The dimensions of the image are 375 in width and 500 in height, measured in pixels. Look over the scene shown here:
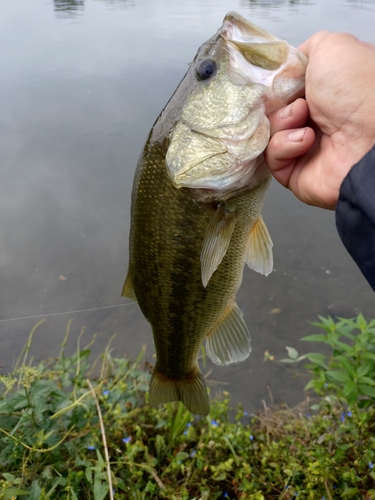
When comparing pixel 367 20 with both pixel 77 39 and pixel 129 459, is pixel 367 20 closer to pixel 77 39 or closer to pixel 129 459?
pixel 77 39

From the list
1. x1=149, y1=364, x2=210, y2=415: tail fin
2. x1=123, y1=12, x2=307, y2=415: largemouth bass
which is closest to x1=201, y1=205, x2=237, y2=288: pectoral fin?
x1=123, y1=12, x2=307, y2=415: largemouth bass

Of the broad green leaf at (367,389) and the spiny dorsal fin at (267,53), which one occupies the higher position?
the spiny dorsal fin at (267,53)

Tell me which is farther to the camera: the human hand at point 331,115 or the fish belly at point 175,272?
the fish belly at point 175,272

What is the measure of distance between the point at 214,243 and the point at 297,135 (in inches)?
17.6

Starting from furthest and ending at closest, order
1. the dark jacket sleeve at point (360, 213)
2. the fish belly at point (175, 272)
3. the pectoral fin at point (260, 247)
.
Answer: the pectoral fin at point (260, 247) → the fish belly at point (175, 272) → the dark jacket sleeve at point (360, 213)

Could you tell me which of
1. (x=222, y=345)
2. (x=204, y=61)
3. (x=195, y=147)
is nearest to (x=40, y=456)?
(x=222, y=345)

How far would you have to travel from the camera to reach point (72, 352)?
3.56 m

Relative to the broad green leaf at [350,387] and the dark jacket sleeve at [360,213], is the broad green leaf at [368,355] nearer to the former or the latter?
the broad green leaf at [350,387]

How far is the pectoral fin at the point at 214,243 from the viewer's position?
1.43 m

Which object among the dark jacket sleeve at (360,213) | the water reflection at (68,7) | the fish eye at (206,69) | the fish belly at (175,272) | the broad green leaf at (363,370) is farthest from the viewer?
the water reflection at (68,7)

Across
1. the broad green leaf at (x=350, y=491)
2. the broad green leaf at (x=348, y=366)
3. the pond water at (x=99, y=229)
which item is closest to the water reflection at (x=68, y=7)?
the pond water at (x=99, y=229)

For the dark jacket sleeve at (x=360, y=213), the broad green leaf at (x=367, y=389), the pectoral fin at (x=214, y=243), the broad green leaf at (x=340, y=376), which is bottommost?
the broad green leaf at (x=340, y=376)

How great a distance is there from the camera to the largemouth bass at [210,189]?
4.31 feet

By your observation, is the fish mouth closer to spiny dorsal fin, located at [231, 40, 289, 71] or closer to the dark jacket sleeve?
spiny dorsal fin, located at [231, 40, 289, 71]
